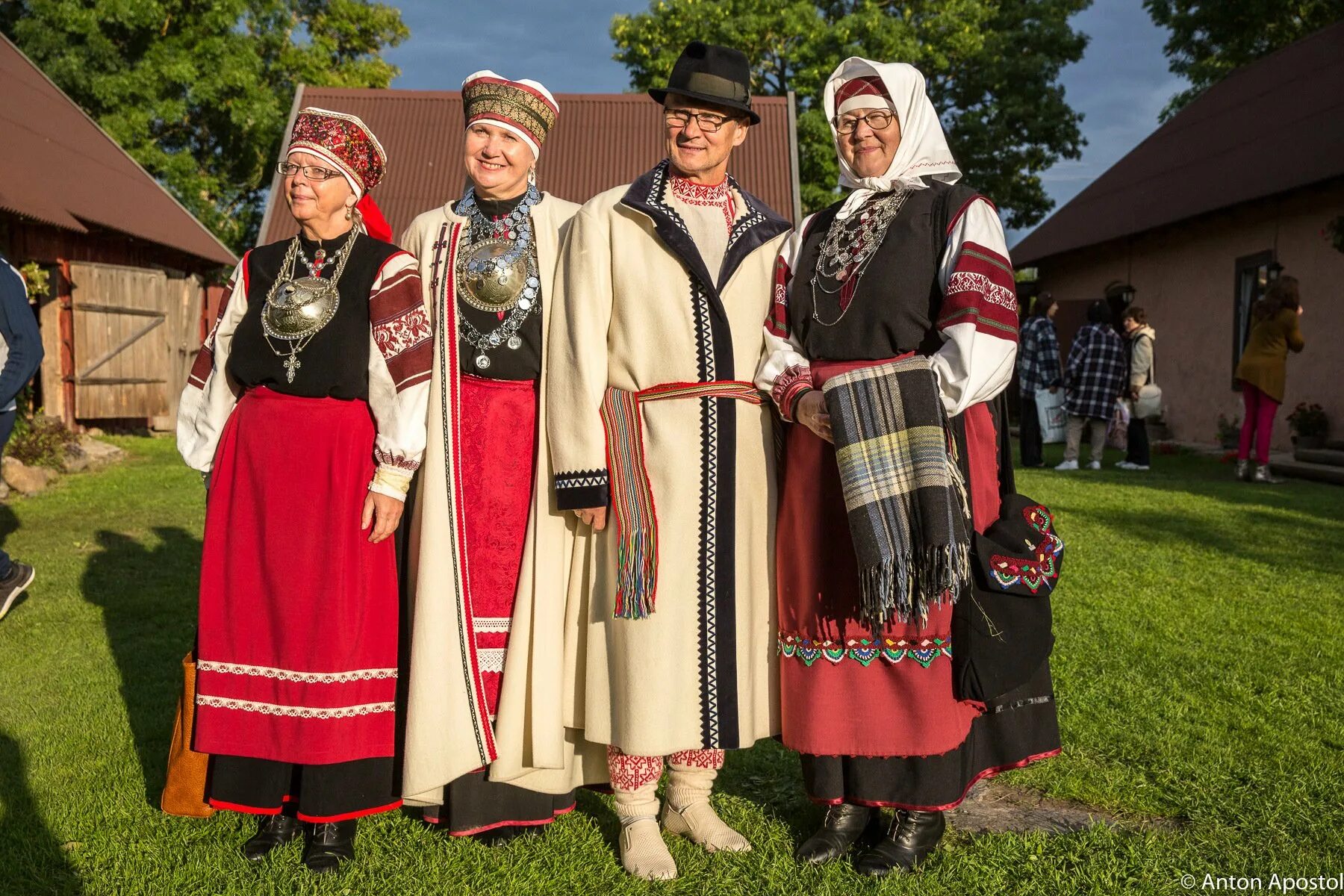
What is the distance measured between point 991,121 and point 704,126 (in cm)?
2489

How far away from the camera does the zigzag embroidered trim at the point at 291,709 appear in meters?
2.80

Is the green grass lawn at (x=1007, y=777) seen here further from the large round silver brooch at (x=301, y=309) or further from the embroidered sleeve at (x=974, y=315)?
the large round silver brooch at (x=301, y=309)

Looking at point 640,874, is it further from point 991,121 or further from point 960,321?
point 991,121

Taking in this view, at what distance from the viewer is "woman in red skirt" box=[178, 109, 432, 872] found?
9.22ft

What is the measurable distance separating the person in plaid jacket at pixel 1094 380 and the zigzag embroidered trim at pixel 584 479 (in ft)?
29.6

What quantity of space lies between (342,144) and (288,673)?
4.68 feet

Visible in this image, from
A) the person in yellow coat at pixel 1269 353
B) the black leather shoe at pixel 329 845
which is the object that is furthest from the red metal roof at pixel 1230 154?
the black leather shoe at pixel 329 845

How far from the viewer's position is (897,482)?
2555 millimetres

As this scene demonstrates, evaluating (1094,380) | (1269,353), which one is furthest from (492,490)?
(1094,380)

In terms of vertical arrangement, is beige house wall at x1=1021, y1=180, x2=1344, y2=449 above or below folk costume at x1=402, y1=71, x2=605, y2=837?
above

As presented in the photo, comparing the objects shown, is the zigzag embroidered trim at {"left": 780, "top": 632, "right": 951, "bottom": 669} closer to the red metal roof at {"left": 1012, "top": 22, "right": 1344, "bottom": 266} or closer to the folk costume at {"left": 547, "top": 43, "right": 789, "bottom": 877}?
the folk costume at {"left": 547, "top": 43, "right": 789, "bottom": 877}

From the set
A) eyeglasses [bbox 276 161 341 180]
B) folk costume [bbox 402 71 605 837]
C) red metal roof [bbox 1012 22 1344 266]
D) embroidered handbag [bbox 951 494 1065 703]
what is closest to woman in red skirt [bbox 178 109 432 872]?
eyeglasses [bbox 276 161 341 180]

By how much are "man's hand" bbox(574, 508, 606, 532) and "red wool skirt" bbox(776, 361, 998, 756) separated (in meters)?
0.51

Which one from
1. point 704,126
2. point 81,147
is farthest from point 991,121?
point 704,126
